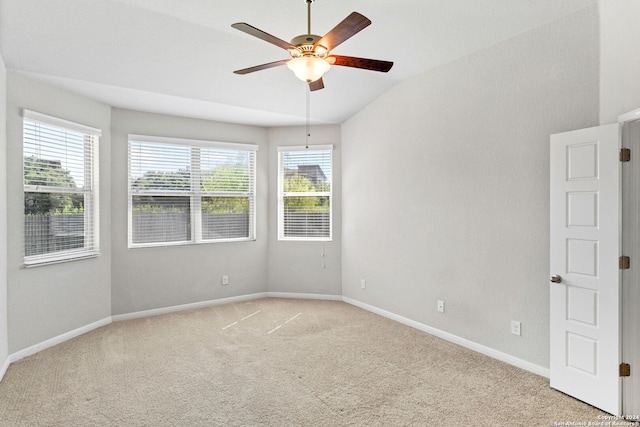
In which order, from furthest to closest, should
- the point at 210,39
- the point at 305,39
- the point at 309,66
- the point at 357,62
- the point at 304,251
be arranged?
the point at 304,251, the point at 210,39, the point at 357,62, the point at 309,66, the point at 305,39

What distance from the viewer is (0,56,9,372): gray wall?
315cm

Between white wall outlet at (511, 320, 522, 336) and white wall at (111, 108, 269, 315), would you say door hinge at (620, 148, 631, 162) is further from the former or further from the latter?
white wall at (111, 108, 269, 315)

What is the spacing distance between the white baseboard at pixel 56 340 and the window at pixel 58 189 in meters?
0.81

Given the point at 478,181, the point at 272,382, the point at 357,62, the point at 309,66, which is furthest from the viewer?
the point at 478,181

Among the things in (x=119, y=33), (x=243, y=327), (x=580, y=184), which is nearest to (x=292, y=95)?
(x=119, y=33)

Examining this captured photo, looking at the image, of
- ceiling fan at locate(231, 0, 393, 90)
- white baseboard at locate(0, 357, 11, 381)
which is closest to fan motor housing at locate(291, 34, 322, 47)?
ceiling fan at locate(231, 0, 393, 90)

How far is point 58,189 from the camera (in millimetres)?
3920

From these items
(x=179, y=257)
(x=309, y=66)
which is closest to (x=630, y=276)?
(x=309, y=66)

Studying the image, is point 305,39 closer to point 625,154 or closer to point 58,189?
point 625,154

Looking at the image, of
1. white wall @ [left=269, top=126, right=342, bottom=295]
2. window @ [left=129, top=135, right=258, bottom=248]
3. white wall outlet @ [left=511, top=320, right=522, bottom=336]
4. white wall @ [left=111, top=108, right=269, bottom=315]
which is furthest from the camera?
white wall @ [left=269, top=126, right=342, bottom=295]

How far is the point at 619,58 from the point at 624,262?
142cm

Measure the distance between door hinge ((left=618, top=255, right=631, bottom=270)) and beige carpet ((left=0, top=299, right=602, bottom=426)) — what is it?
1.02 m

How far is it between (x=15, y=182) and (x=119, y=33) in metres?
1.72

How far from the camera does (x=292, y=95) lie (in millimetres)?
4535
